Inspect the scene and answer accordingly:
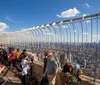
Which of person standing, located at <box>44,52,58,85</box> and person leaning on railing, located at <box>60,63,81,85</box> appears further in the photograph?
person standing, located at <box>44,52,58,85</box>

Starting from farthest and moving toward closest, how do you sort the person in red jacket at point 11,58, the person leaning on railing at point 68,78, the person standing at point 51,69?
the person in red jacket at point 11,58 → the person standing at point 51,69 → the person leaning on railing at point 68,78

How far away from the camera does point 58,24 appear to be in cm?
621

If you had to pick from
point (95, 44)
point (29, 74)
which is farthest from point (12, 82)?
point (95, 44)

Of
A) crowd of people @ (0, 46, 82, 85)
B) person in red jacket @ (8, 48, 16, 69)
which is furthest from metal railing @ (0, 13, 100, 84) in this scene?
person in red jacket @ (8, 48, 16, 69)

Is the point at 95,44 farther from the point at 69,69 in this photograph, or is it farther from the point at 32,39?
the point at 32,39

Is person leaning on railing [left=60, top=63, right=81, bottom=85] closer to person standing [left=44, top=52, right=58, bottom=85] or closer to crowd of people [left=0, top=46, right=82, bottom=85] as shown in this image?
crowd of people [left=0, top=46, right=82, bottom=85]

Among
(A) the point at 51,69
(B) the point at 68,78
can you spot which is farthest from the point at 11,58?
(B) the point at 68,78

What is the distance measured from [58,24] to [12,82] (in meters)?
3.56

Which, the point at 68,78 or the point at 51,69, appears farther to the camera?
the point at 51,69

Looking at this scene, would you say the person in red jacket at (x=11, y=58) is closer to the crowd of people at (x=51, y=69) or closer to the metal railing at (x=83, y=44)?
the crowd of people at (x=51, y=69)

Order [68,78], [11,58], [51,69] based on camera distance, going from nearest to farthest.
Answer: [68,78]
[51,69]
[11,58]

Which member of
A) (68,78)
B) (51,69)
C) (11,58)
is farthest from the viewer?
(11,58)

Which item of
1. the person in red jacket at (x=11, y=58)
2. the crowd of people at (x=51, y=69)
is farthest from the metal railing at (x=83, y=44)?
the person in red jacket at (x=11, y=58)

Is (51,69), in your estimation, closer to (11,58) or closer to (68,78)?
(68,78)
